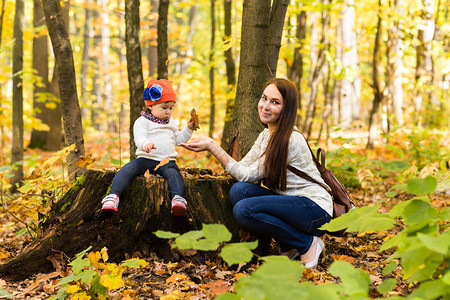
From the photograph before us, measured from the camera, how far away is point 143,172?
141 inches

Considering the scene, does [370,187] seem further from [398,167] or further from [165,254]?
[165,254]

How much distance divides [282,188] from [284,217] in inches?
10.0

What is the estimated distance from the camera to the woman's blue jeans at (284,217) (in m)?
3.21

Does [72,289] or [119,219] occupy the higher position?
[119,219]

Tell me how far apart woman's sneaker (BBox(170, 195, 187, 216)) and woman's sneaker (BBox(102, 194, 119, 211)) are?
457 mm

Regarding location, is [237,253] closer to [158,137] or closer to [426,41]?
[158,137]

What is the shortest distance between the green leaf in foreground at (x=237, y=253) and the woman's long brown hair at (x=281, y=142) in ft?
4.57

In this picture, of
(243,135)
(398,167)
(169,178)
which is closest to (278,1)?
(243,135)

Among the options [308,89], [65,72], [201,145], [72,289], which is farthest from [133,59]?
[308,89]

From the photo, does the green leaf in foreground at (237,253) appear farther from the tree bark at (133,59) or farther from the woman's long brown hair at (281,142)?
the tree bark at (133,59)

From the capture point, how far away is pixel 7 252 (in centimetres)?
378

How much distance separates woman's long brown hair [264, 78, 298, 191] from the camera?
324 cm

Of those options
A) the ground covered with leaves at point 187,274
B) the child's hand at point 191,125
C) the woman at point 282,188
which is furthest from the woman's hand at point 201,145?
the ground covered with leaves at point 187,274

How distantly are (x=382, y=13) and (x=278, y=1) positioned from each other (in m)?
4.93
